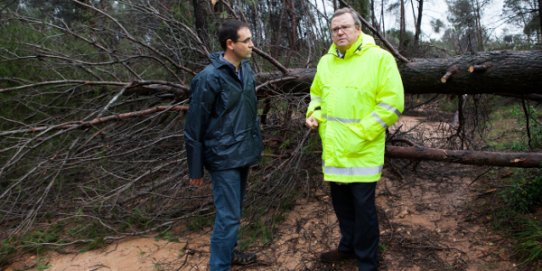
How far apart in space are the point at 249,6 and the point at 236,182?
2995 millimetres

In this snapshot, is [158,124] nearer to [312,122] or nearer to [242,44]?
[242,44]

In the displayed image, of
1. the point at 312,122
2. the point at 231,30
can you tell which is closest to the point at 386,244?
the point at 312,122

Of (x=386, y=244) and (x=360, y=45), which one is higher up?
(x=360, y=45)

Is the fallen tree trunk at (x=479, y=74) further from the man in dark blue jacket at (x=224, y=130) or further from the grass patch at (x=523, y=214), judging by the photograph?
the man in dark blue jacket at (x=224, y=130)

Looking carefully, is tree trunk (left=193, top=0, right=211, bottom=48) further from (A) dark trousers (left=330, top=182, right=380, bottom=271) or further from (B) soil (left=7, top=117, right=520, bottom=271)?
(A) dark trousers (left=330, top=182, right=380, bottom=271)

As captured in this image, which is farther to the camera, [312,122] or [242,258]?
[242,258]

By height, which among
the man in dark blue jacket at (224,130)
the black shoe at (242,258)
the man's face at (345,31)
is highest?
the man's face at (345,31)

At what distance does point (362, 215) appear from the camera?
2.23 m

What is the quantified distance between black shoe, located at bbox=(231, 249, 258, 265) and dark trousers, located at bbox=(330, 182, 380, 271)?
2.64 feet

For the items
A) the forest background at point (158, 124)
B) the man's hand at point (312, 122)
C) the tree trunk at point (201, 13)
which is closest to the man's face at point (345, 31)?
the man's hand at point (312, 122)

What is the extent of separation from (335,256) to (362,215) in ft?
1.93

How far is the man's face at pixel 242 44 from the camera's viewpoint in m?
2.34

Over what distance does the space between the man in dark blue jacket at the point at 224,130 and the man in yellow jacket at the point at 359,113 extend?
516mm

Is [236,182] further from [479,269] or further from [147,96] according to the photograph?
[147,96]
